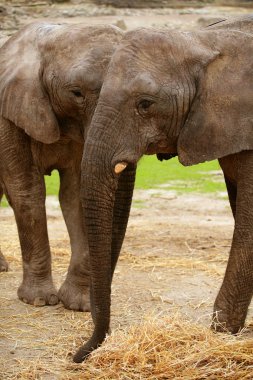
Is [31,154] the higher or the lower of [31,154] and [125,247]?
the higher

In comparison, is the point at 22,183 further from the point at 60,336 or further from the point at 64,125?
the point at 60,336

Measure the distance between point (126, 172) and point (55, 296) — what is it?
1682 mm

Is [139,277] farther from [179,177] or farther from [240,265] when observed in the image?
[179,177]

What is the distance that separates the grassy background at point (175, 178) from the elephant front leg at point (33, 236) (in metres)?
5.39

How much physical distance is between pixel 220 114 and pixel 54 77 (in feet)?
4.34

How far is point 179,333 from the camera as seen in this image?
548 cm

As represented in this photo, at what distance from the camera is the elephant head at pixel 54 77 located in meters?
6.07

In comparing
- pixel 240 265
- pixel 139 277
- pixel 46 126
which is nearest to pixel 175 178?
pixel 139 277

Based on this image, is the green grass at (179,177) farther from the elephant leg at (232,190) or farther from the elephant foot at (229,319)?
the elephant foot at (229,319)

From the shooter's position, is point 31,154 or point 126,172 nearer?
point 126,172

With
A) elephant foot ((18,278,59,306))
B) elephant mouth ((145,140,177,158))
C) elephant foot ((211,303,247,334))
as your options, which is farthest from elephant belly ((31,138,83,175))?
elephant foot ((211,303,247,334))

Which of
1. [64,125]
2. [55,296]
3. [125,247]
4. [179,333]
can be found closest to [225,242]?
[125,247]

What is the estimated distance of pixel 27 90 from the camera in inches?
260

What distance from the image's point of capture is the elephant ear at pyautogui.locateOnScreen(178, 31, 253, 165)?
5.54 meters
